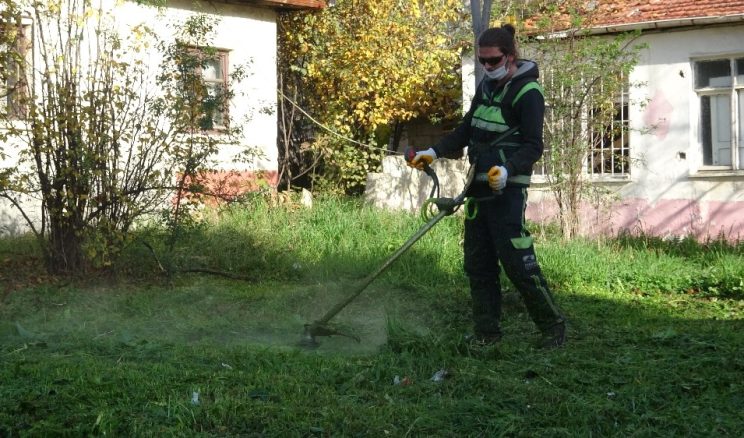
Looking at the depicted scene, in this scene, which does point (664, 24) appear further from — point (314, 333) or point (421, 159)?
point (314, 333)

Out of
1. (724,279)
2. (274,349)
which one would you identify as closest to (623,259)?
(724,279)

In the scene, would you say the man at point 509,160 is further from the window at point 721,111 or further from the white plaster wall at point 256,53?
the white plaster wall at point 256,53

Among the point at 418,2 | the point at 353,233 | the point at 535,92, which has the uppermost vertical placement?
the point at 418,2

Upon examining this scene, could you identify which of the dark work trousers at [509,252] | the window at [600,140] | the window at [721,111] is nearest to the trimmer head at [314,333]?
the dark work trousers at [509,252]

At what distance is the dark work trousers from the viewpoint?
20.1 ft

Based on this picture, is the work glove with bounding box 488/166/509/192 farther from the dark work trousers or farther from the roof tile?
the roof tile

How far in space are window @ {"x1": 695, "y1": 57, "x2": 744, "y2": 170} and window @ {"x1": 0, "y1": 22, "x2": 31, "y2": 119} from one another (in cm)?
975

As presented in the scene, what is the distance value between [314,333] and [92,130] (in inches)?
143

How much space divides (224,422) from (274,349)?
5.35 ft

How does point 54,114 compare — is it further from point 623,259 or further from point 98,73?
point 623,259

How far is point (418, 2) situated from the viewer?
1547cm

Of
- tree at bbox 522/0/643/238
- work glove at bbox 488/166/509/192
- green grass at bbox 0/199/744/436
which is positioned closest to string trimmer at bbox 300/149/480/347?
green grass at bbox 0/199/744/436

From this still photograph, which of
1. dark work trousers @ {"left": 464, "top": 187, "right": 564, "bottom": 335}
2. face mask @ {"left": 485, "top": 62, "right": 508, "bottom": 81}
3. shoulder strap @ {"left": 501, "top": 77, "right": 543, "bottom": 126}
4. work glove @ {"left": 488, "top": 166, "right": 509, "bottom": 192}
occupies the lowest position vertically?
dark work trousers @ {"left": 464, "top": 187, "right": 564, "bottom": 335}

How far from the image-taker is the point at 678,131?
47.1ft
